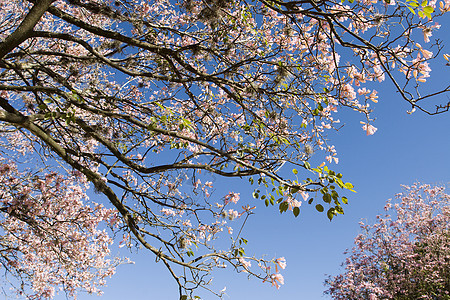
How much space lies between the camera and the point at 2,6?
6859 millimetres

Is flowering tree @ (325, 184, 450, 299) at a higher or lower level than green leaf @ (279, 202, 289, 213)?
higher

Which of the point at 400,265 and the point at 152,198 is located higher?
the point at 400,265

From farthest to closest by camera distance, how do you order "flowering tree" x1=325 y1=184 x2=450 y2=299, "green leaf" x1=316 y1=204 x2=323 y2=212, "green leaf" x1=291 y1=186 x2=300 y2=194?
"flowering tree" x1=325 y1=184 x2=450 y2=299
"green leaf" x1=291 y1=186 x2=300 y2=194
"green leaf" x1=316 y1=204 x2=323 y2=212

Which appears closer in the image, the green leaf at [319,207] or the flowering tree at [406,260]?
the green leaf at [319,207]

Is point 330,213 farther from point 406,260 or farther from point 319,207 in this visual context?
point 406,260

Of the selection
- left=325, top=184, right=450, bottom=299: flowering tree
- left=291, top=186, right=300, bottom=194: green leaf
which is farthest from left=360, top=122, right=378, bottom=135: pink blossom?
left=325, top=184, right=450, bottom=299: flowering tree

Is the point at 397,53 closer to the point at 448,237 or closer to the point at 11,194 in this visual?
the point at 11,194

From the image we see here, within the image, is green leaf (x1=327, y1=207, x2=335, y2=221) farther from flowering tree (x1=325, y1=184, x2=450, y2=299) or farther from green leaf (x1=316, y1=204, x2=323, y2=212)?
flowering tree (x1=325, y1=184, x2=450, y2=299)

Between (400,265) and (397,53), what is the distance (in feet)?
31.9

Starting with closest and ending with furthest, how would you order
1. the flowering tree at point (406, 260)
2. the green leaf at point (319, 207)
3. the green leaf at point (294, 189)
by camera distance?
the green leaf at point (319, 207) < the green leaf at point (294, 189) < the flowering tree at point (406, 260)

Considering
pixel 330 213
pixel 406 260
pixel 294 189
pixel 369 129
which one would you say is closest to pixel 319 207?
pixel 330 213

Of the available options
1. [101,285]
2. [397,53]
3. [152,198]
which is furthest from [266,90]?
[101,285]

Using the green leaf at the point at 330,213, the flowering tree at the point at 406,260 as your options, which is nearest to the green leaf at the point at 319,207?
the green leaf at the point at 330,213

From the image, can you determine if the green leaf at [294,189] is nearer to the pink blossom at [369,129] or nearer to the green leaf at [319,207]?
the green leaf at [319,207]
